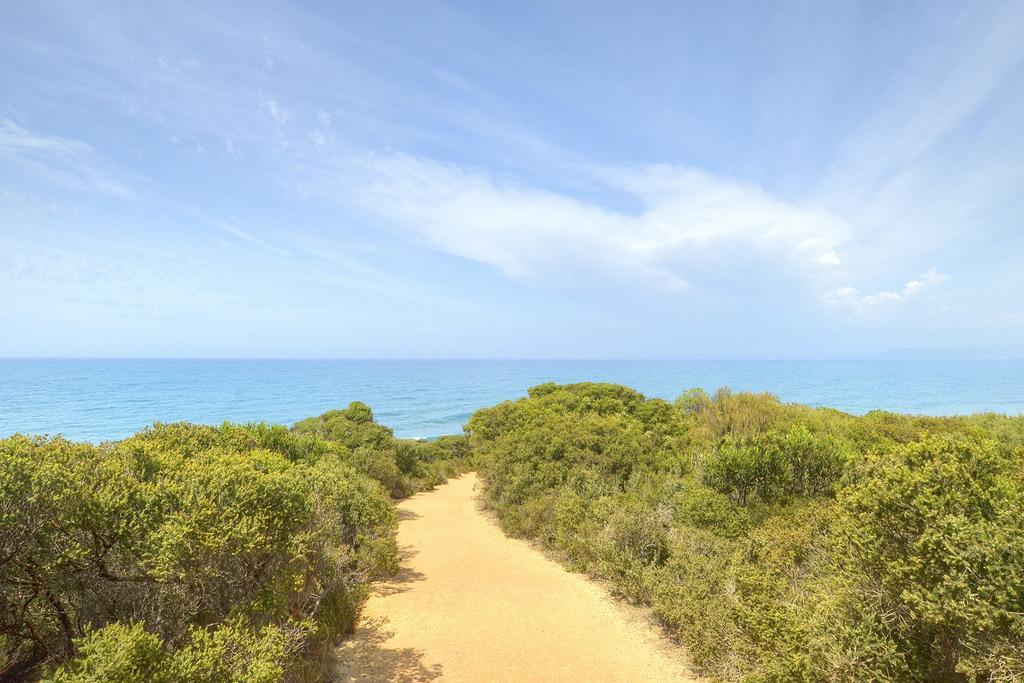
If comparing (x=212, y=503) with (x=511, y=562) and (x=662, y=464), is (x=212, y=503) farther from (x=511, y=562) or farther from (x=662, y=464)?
(x=662, y=464)

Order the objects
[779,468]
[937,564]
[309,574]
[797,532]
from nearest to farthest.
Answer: [937,564] < [309,574] < [797,532] < [779,468]

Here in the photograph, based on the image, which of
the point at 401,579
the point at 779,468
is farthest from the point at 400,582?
the point at 779,468

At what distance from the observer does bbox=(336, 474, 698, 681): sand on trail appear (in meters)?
9.67

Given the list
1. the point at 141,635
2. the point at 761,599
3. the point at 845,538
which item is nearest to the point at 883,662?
the point at 845,538

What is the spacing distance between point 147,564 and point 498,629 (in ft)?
27.0

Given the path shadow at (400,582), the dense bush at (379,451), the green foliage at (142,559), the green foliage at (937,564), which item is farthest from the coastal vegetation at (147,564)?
the dense bush at (379,451)

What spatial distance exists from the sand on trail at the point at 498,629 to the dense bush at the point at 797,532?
0.94m

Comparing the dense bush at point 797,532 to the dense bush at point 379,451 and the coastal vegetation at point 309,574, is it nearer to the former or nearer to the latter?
the coastal vegetation at point 309,574

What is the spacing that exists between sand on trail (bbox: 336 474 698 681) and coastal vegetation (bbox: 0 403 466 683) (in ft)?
8.82

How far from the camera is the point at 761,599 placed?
8.75 m

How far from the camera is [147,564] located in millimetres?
6062

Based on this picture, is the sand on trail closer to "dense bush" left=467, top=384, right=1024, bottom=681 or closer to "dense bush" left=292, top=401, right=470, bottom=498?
"dense bush" left=467, top=384, right=1024, bottom=681

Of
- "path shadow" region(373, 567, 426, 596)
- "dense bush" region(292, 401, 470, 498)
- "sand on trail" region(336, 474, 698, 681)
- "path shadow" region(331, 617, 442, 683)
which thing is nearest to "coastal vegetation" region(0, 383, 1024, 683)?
"path shadow" region(331, 617, 442, 683)

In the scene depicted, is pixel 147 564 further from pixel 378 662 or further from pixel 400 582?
pixel 400 582
